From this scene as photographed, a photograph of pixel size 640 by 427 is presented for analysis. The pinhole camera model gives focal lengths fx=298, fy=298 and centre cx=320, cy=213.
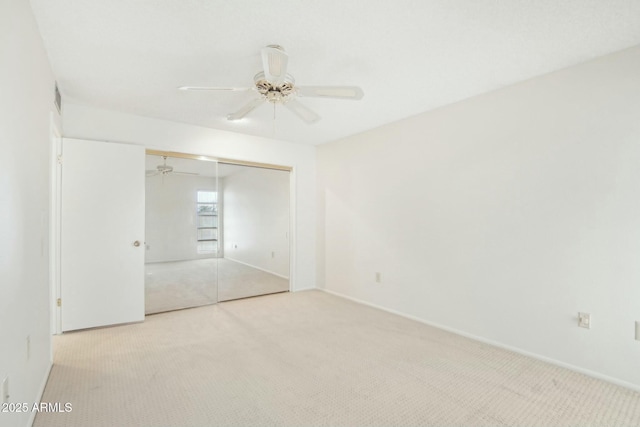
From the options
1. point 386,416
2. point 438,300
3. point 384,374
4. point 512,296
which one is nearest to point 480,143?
point 512,296

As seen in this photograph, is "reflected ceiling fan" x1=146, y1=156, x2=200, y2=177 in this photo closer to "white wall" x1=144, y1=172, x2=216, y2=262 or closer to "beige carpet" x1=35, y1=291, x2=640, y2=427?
"white wall" x1=144, y1=172, x2=216, y2=262

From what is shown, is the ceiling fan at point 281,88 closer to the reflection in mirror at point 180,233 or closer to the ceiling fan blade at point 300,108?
the ceiling fan blade at point 300,108

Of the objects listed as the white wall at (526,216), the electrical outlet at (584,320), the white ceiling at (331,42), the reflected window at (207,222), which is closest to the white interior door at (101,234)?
the white ceiling at (331,42)

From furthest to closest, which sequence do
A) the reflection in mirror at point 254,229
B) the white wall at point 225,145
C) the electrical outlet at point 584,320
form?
the reflection in mirror at point 254,229
the white wall at point 225,145
the electrical outlet at point 584,320

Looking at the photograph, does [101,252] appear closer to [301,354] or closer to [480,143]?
[301,354]

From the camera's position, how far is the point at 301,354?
2.60 metres

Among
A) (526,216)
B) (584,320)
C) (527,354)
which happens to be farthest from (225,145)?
(584,320)

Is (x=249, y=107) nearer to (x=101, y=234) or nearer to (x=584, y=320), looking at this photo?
(x=101, y=234)

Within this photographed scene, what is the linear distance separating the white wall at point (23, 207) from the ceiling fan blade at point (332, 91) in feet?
5.09

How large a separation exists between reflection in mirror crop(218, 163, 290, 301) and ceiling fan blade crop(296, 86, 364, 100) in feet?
9.24

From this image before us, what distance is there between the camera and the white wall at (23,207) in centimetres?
134

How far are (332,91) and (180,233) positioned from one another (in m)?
3.18

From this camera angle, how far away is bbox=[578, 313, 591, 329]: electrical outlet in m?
2.30

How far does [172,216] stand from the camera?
412 centimetres
